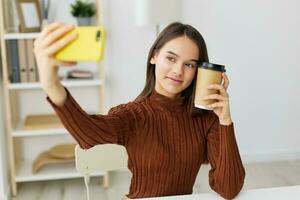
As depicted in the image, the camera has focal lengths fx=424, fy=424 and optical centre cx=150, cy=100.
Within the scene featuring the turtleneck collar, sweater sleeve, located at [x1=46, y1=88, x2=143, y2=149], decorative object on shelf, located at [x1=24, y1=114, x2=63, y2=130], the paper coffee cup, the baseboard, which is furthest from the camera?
the baseboard

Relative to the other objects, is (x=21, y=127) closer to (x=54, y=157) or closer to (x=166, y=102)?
(x=54, y=157)

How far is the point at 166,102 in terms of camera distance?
1.35m

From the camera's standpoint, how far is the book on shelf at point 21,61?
276cm

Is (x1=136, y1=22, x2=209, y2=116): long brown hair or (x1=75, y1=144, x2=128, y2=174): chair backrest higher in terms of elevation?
(x1=136, y1=22, x2=209, y2=116): long brown hair

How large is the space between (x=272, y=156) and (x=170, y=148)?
2.43m

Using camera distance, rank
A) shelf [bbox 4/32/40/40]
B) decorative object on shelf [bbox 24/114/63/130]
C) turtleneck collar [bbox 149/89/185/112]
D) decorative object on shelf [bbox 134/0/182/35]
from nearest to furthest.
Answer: turtleneck collar [bbox 149/89/185/112] → shelf [bbox 4/32/40/40] → decorative object on shelf [bbox 134/0/182/35] → decorative object on shelf [bbox 24/114/63/130]

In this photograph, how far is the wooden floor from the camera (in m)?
2.87

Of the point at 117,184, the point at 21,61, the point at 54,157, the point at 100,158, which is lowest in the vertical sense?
the point at 117,184

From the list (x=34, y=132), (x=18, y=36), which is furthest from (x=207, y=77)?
(x=34, y=132)

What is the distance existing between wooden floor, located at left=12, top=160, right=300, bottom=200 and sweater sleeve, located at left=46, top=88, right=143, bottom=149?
62.5 inches

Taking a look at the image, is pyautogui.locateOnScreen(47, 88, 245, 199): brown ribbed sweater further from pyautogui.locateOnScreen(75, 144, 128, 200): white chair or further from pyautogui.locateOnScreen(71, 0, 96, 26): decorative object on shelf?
pyautogui.locateOnScreen(71, 0, 96, 26): decorative object on shelf

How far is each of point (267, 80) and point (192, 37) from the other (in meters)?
2.24

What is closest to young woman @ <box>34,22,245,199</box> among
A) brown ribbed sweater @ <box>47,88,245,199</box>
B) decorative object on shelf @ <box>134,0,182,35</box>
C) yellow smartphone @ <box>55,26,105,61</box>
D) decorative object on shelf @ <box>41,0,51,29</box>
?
brown ribbed sweater @ <box>47,88,245,199</box>

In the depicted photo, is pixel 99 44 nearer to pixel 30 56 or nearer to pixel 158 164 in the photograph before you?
pixel 158 164
